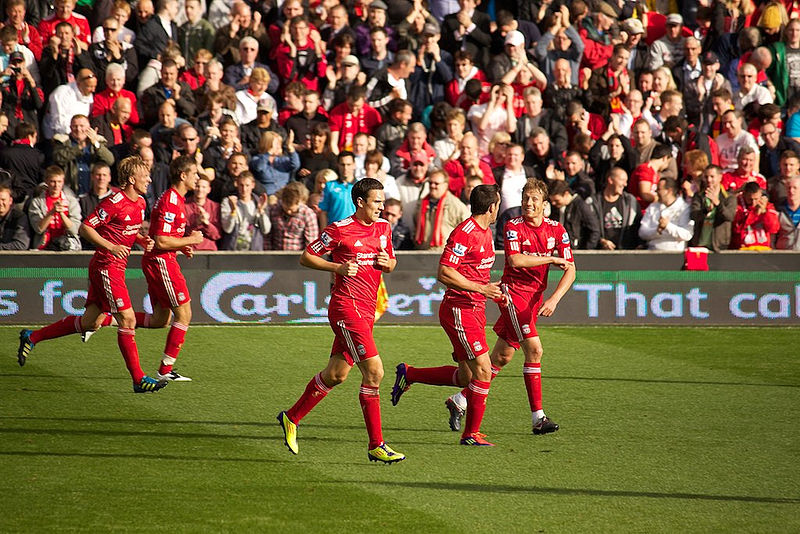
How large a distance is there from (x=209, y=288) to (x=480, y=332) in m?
6.55

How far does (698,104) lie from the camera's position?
16969 mm

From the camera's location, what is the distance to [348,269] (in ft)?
24.4

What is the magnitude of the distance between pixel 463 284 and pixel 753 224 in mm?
7735

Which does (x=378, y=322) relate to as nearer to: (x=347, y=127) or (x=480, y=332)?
(x=347, y=127)

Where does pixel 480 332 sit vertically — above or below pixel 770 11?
below

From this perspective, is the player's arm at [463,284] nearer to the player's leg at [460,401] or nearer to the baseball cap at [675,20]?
the player's leg at [460,401]

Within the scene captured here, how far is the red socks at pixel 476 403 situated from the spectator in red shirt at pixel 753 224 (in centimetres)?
737

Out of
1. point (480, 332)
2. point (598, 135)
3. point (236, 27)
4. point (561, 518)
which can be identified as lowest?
point (561, 518)

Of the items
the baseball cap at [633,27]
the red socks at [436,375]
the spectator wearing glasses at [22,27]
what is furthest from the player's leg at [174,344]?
the baseball cap at [633,27]

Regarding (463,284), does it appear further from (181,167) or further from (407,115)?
(407,115)

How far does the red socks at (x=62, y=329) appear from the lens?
1055 centimetres

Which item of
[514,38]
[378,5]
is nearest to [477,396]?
[514,38]

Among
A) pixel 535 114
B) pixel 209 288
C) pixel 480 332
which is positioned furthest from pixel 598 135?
pixel 480 332

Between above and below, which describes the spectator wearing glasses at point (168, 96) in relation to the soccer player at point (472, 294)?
above
